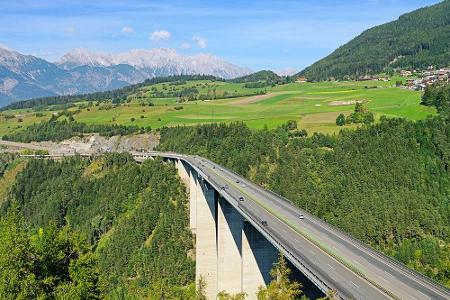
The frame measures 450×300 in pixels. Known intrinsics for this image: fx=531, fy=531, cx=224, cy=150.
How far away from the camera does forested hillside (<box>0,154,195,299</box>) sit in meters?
47.2

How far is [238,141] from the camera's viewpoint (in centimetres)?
15400

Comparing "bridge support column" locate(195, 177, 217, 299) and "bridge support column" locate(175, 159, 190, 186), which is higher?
"bridge support column" locate(175, 159, 190, 186)

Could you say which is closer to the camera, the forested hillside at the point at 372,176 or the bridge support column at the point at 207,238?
the bridge support column at the point at 207,238

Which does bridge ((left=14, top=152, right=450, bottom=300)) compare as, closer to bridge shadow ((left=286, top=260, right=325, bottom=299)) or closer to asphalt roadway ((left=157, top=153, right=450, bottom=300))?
asphalt roadway ((left=157, top=153, right=450, bottom=300))

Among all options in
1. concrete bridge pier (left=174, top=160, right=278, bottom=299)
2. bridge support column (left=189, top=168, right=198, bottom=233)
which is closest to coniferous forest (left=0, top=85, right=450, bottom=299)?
bridge support column (left=189, top=168, right=198, bottom=233)

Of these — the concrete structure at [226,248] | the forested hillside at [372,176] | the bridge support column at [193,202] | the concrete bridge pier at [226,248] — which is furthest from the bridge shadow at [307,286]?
the bridge support column at [193,202]

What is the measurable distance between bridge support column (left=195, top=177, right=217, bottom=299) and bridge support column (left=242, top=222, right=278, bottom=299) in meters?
24.4

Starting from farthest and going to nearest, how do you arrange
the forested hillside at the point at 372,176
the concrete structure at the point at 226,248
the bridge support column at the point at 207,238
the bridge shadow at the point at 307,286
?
the forested hillside at the point at 372,176, the bridge support column at the point at 207,238, the concrete structure at the point at 226,248, the bridge shadow at the point at 307,286

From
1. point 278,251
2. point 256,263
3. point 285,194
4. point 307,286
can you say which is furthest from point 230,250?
point 285,194

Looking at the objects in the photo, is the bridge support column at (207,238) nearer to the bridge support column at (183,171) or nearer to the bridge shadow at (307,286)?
the bridge support column at (183,171)

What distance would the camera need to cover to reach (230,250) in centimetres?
7612

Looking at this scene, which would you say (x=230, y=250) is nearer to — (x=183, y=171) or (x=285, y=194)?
(x=285, y=194)

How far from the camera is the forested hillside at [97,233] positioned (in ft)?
155

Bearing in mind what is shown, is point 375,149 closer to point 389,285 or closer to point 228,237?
point 228,237
